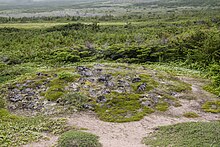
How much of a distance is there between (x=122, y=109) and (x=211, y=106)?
24.3ft

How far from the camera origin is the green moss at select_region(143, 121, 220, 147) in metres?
17.1

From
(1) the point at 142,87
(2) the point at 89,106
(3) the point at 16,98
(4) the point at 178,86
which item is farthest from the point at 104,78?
(3) the point at 16,98

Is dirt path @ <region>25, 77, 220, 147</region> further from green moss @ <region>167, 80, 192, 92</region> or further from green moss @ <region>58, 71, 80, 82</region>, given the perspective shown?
green moss @ <region>58, 71, 80, 82</region>

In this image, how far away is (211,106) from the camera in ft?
84.5

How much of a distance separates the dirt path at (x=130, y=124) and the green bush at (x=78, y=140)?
562 mm

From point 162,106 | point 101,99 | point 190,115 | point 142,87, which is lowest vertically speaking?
point 190,115

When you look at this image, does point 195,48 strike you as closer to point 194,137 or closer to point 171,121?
point 171,121

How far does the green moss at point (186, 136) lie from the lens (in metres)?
17.1

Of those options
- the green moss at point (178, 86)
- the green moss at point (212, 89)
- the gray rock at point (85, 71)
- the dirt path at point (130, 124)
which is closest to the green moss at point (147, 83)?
the green moss at point (178, 86)

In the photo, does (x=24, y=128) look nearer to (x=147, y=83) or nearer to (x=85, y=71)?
(x=85, y=71)

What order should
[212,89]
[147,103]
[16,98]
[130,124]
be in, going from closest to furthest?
[130,124] → [147,103] → [16,98] → [212,89]

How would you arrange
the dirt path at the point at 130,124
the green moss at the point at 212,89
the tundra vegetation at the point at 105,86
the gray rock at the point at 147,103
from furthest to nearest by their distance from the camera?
1. the green moss at the point at 212,89
2. the gray rock at the point at 147,103
3. the tundra vegetation at the point at 105,86
4. the dirt path at the point at 130,124

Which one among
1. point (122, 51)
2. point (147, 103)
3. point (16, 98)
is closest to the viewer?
point (147, 103)

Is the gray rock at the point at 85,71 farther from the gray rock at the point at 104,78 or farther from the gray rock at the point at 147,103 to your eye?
the gray rock at the point at 147,103
